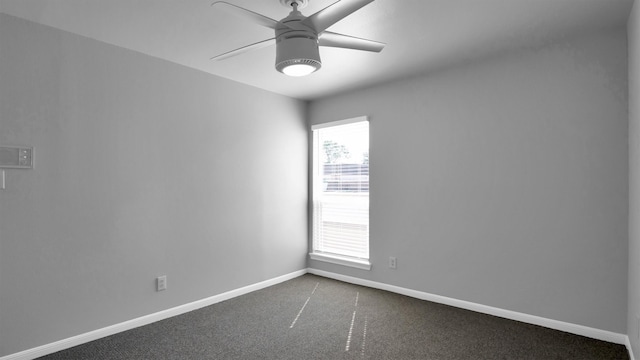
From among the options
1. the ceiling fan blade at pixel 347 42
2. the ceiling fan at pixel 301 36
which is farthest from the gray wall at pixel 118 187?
the ceiling fan blade at pixel 347 42

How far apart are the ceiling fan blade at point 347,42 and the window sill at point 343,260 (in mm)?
2633

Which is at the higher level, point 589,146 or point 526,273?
point 589,146

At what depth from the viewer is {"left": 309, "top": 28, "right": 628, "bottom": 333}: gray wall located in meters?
2.61

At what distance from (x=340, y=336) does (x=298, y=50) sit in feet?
6.99

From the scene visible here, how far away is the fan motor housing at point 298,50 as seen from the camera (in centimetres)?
189

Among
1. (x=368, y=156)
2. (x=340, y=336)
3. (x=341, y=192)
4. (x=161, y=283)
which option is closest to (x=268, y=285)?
(x=161, y=283)

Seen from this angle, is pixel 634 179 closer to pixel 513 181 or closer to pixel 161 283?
pixel 513 181

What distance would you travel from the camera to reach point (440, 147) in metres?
3.47

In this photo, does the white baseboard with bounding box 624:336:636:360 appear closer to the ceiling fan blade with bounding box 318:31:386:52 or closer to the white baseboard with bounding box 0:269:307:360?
the ceiling fan blade with bounding box 318:31:386:52

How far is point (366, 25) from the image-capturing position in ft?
8.18

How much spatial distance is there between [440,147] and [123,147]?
2934 millimetres

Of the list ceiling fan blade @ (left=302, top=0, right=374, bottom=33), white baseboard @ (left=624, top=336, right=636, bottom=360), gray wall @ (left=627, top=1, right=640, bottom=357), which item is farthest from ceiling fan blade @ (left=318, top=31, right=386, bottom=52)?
white baseboard @ (left=624, top=336, right=636, bottom=360)

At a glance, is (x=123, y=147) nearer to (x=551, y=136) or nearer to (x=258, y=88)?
(x=258, y=88)

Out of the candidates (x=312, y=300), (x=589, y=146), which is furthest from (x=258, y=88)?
(x=589, y=146)
